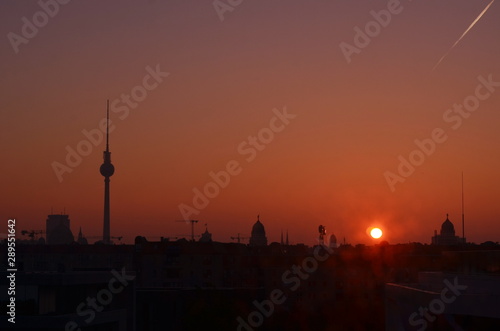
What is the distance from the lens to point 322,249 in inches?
3656

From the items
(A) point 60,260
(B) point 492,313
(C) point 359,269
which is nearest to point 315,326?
(C) point 359,269

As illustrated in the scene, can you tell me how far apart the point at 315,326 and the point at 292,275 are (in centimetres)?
2043

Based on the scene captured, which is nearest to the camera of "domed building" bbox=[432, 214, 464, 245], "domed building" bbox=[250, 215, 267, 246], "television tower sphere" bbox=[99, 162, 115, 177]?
"domed building" bbox=[432, 214, 464, 245]

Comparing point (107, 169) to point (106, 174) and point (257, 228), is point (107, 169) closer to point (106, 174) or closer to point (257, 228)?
point (106, 174)

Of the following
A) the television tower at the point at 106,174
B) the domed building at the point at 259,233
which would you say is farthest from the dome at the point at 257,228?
the television tower at the point at 106,174

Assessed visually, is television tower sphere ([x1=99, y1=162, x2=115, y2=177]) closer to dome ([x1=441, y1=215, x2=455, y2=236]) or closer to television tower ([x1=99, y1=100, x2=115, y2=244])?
Answer: television tower ([x1=99, y1=100, x2=115, y2=244])

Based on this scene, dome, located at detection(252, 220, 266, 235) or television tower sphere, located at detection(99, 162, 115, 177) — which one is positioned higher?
television tower sphere, located at detection(99, 162, 115, 177)

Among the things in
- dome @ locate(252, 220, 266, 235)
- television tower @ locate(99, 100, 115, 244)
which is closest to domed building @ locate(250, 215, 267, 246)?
dome @ locate(252, 220, 266, 235)

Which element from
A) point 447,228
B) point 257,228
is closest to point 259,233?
point 257,228

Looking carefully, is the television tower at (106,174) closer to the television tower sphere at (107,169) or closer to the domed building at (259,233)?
the television tower sphere at (107,169)

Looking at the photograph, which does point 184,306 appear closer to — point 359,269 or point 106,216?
point 359,269

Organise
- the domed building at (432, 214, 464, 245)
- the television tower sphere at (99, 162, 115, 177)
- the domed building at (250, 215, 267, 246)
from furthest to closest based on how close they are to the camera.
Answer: the television tower sphere at (99, 162, 115, 177)
the domed building at (250, 215, 267, 246)
the domed building at (432, 214, 464, 245)

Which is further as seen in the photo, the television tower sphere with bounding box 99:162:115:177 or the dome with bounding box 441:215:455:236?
the television tower sphere with bounding box 99:162:115:177

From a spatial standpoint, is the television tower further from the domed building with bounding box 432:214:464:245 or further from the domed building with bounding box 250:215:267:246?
the domed building with bounding box 432:214:464:245
